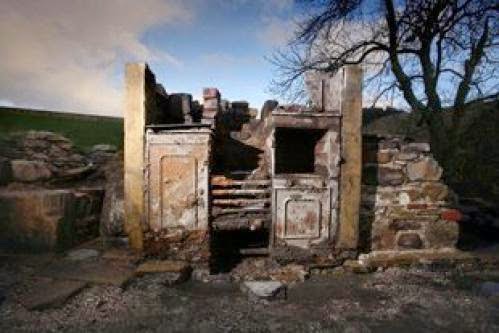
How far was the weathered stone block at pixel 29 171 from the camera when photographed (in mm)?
5199

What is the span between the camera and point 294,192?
451cm

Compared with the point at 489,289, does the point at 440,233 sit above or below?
above

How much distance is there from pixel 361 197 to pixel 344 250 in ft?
2.28

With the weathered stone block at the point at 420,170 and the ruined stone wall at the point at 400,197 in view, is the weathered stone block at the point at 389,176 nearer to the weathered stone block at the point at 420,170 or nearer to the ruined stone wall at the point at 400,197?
the ruined stone wall at the point at 400,197

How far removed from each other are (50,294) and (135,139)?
6.08 ft

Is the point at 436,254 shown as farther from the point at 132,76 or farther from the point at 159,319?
the point at 132,76

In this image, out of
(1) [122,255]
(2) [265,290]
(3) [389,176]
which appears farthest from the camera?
(3) [389,176]

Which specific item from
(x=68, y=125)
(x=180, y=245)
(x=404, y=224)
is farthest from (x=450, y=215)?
(x=68, y=125)

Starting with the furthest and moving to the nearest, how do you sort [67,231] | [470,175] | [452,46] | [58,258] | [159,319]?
[452,46] < [470,175] < [67,231] < [58,258] < [159,319]

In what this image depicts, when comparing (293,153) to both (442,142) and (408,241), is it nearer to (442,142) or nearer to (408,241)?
(408,241)

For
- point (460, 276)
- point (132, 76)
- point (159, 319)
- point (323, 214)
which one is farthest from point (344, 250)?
point (132, 76)

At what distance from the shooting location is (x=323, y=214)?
458 centimetres

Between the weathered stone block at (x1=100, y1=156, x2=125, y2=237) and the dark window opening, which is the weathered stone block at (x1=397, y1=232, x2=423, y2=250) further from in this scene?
the weathered stone block at (x1=100, y1=156, x2=125, y2=237)

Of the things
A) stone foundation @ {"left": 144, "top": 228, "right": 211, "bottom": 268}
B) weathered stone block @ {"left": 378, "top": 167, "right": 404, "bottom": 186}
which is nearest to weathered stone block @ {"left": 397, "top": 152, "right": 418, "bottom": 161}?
weathered stone block @ {"left": 378, "top": 167, "right": 404, "bottom": 186}
